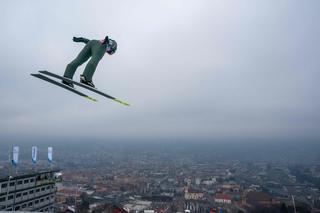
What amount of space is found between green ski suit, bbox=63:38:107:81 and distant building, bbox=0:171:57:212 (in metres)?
24.4

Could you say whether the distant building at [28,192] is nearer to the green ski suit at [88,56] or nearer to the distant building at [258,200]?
the green ski suit at [88,56]

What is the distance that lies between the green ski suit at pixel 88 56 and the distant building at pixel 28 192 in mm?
24399

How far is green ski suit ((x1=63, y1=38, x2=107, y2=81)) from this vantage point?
4.29m

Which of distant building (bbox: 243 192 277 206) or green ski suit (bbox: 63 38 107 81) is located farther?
distant building (bbox: 243 192 277 206)

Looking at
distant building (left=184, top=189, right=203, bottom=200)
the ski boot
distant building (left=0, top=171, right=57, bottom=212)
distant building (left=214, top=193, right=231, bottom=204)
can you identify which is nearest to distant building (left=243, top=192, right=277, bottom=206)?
A: distant building (left=214, top=193, right=231, bottom=204)

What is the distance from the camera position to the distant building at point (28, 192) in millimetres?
25438

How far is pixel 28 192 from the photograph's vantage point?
28.3m

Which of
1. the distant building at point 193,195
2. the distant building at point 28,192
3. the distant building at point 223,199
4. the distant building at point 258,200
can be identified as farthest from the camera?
the distant building at point 193,195

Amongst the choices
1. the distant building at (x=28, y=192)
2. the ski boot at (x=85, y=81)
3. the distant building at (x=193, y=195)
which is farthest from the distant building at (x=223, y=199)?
the ski boot at (x=85, y=81)

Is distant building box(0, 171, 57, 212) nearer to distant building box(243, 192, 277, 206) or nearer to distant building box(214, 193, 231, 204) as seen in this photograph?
distant building box(214, 193, 231, 204)

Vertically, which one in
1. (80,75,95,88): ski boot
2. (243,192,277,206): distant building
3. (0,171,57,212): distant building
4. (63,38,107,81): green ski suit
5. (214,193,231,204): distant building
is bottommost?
(214,193,231,204): distant building

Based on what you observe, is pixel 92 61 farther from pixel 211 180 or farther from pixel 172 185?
pixel 211 180

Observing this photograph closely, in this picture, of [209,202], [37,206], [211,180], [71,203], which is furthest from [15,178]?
[211,180]

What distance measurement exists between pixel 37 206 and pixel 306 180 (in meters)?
65.8
